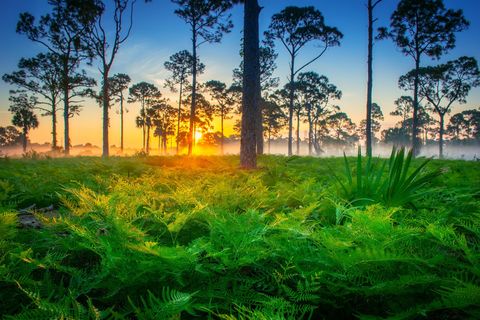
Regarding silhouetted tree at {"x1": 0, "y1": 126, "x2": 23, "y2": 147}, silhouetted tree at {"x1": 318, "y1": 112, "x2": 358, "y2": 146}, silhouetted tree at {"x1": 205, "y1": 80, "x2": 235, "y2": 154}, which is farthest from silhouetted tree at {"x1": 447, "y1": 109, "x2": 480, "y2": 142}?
silhouetted tree at {"x1": 0, "y1": 126, "x2": 23, "y2": 147}

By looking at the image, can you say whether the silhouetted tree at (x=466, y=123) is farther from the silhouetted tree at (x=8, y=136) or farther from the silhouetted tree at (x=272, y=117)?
the silhouetted tree at (x=8, y=136)

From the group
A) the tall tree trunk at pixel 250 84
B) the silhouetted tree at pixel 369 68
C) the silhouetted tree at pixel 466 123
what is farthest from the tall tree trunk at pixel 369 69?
the silhouetted tree at pixel 466 123

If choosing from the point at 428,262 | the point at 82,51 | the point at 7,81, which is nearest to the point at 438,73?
the point at 82,51

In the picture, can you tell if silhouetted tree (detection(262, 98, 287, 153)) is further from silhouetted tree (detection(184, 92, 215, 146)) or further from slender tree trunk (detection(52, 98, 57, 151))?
slender tree trunk (detection(52, 98, 57, 151))

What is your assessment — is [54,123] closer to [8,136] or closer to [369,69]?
[369,69]

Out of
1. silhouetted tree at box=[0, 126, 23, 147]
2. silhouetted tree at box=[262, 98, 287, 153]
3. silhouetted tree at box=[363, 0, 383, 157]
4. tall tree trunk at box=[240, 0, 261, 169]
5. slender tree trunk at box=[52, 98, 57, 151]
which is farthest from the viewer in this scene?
silhouetted tree at box=[0, 126, 23, 147]

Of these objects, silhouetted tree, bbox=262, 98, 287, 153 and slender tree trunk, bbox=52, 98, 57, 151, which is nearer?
slender tree trunk, bbox=52, 98, 57, 151

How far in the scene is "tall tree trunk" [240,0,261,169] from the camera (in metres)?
6.96

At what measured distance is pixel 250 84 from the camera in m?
6.92

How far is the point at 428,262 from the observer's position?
1028mm

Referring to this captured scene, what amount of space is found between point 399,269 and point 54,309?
3.80 ft

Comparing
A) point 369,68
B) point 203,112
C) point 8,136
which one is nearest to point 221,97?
point 203,112

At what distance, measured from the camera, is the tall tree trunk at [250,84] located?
6961 millimetres

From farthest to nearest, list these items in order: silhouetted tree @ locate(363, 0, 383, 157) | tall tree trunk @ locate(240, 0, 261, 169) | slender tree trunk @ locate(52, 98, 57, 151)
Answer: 1. slender tree trunk @ locate(52, 98, 57, 151)
2. silhouetted tree @ locate(363, 0, 383, 157)
3. tall tree trunk @ locate(240, 0, 261, 169)
